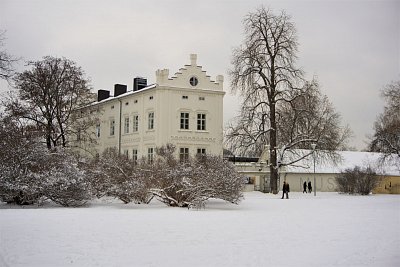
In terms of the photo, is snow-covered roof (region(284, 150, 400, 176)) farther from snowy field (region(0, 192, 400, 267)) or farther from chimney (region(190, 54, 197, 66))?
snowy field (region(0, 192, 400, 267))

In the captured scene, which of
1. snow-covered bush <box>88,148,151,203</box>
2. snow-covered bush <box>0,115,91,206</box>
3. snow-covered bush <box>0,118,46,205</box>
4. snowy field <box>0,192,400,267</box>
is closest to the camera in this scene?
snowy field <box>0,192,400,267</box>

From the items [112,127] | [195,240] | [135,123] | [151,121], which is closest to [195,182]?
[195,240]

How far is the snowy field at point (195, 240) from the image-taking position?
1184 cm

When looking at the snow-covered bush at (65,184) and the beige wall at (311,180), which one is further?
the beige wall at (311,180)

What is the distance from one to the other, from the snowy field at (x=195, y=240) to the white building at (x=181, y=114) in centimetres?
2449

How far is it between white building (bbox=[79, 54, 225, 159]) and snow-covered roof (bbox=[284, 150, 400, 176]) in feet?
30.4

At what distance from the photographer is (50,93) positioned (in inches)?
1741

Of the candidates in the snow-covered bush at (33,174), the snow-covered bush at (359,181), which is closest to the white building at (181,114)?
the snow-covered bush at (359,181)

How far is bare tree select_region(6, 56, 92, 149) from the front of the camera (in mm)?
43750

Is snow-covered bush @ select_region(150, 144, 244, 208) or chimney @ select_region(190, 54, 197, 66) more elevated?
chimney @ select_region(190, 54, 197, 66)

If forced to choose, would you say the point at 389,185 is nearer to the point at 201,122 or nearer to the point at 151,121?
the point at 201,122

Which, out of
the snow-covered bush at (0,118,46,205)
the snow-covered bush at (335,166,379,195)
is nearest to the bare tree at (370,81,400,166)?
the snow-covered bush at (335,166,379,195)

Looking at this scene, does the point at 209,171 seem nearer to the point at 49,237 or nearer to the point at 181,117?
the point at 49,237

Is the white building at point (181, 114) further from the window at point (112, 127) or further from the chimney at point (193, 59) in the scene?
the window at point (112, 127)
